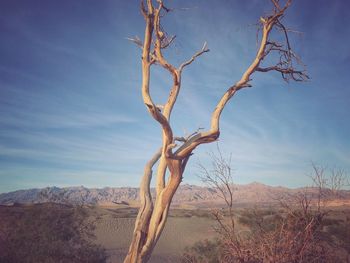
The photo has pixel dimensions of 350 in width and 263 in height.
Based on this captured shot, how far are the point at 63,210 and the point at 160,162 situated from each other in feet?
43.5

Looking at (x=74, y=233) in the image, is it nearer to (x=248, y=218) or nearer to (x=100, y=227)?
(x=248, y=218)

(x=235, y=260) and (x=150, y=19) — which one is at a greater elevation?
(x=150, y=19)

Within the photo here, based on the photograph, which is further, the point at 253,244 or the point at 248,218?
the point at 248,218

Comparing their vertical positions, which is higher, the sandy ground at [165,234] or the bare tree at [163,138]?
the bare tree at [163,138]

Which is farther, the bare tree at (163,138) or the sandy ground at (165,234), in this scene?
the sandy ground at (165,234)

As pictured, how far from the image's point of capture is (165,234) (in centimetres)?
2822

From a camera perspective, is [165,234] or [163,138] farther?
[165,234]

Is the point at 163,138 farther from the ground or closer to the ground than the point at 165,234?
farther from the ground

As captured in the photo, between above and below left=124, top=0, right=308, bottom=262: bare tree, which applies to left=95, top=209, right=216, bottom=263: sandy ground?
below

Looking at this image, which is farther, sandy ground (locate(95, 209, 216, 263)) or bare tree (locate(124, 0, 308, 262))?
sandy ground (locate(95, 209, 216, 263))

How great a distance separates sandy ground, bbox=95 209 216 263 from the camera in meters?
22.6

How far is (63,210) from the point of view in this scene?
1688 centimetres

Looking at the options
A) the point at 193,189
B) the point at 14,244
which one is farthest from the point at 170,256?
the point at 193,189

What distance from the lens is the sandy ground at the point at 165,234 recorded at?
22647 mm
